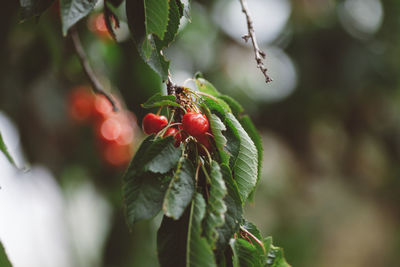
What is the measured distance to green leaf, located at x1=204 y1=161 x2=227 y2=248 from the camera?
25.3 inches

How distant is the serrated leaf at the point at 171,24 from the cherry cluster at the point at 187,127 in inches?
5.0

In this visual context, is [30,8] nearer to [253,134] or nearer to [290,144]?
[253,134]

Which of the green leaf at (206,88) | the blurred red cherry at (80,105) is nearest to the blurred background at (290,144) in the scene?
the blurred red cherry at (80,105)

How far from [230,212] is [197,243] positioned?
0.08m

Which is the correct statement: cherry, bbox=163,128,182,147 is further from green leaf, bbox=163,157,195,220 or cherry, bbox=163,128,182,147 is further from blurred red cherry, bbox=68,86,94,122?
blurred red cherry, bbox=68,86,94,122

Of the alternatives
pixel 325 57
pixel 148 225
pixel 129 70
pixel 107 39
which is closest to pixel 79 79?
pixel 107 39

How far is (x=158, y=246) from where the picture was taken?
2.22ft

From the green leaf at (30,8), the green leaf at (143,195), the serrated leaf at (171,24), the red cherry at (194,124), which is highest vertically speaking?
the green leaf at (30,8)

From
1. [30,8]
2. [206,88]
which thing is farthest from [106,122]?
[30,8]

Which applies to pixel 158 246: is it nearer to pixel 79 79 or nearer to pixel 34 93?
pixel 34 93

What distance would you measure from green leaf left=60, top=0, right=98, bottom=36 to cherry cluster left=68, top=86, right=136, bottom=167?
5.69 feet

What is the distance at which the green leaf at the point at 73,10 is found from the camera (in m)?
0.66

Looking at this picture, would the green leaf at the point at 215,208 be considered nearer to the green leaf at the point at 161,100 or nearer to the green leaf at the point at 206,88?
the green leaf at the point at 161,100

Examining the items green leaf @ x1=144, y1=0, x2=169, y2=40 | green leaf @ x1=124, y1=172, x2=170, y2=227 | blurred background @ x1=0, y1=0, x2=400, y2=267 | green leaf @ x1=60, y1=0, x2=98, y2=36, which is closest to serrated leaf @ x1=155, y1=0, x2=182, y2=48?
green leaf @ x1=144, y1=0, x2=169, y2=40
